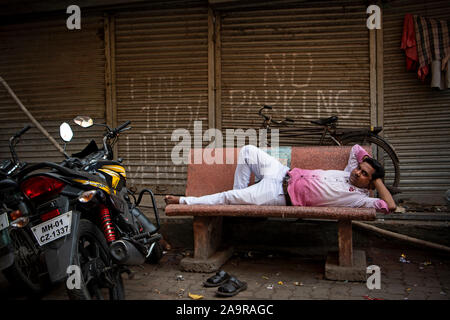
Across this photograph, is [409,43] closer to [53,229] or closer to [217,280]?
[217,280]

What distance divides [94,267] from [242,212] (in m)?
1.56

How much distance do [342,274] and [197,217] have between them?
5.13 feet

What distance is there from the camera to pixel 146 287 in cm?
386

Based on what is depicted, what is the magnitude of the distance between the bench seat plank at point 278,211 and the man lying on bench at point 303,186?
0.23m

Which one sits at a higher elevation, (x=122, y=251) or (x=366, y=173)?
(x=366, y=173)

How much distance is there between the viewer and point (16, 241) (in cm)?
326

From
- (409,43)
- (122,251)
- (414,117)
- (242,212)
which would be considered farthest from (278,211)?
(409,43)

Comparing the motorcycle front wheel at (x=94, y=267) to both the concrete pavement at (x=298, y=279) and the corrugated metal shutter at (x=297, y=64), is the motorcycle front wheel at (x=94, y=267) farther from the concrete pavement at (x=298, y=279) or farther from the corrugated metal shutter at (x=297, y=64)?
the corrugated metal shutter at (x=297, y=64)

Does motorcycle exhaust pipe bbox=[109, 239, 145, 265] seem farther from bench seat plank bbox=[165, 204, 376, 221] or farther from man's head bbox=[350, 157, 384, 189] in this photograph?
man's head bbox=[350, 157, 384, 189]

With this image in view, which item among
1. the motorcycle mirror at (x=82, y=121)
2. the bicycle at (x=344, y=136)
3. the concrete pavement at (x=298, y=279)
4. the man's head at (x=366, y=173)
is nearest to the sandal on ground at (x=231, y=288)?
the concrete pavement at (x=298, y=279)

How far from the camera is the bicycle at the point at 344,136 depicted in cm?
600
